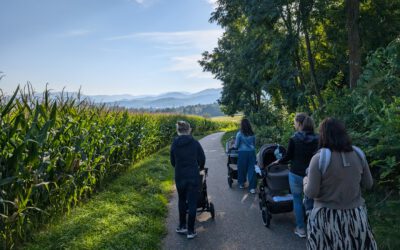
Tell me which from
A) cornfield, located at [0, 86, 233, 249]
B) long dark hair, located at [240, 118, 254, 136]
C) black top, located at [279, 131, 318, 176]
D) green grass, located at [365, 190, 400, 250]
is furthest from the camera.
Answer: long dark hair, located at [240, 118, 254, 136]

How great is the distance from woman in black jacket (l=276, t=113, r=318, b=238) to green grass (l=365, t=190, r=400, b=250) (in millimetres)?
1170

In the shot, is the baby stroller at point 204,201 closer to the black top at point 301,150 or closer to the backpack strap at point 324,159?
the black top at point 301,150

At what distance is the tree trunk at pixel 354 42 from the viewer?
9523 mm

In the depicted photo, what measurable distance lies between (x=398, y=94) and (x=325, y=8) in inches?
291

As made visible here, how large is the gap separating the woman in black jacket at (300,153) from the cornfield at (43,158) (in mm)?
4053

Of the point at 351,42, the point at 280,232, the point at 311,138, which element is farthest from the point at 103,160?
the point at 351,42

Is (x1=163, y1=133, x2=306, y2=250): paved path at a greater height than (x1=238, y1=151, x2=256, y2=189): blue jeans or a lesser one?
lesser

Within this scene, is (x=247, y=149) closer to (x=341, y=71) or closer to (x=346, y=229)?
(x=346, y=229)

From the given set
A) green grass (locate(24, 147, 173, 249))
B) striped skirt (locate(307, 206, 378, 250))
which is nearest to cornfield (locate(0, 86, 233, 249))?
green grass (locate(24, 147, 173, 249))

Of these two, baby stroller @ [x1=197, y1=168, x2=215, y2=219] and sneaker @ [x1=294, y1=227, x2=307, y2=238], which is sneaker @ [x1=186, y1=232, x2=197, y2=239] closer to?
baby stroller @ [x1=197, y1=168, x2=215, y2=219]

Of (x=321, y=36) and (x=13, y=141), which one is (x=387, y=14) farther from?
(x=13, y=141)

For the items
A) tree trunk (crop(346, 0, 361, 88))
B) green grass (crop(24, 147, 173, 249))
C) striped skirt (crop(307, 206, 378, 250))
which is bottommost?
green grass (crop(24, 147, 173, 249))

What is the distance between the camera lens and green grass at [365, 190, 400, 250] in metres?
4.70

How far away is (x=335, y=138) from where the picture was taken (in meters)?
3.41
